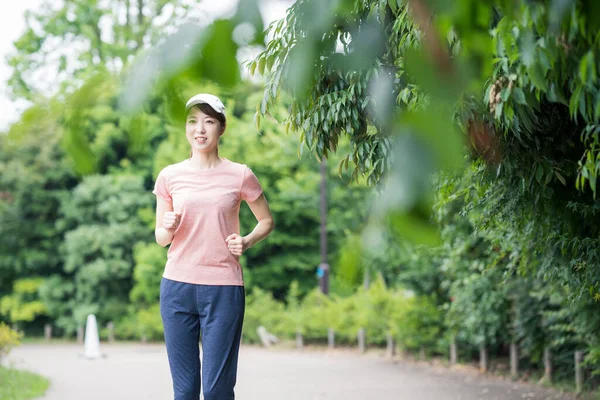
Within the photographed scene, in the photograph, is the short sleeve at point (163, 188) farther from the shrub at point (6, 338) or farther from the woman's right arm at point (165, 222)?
the shrub at point (6, 338)

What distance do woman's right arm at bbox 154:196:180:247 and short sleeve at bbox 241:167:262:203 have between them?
1.09 ft

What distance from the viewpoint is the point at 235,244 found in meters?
3.79

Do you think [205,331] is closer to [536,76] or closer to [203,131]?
[203,131]

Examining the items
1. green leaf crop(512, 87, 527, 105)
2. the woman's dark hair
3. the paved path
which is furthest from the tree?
the paved path

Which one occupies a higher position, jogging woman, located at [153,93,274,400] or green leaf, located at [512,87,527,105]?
green leaf, located at [512,87,527,105]

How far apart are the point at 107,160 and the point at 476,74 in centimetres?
2548

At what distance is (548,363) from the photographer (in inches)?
433

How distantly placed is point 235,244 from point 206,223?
17 centimetres

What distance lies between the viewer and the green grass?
9609 millimetres

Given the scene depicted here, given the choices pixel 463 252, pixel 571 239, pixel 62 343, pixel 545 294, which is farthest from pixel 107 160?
pixel 571 239

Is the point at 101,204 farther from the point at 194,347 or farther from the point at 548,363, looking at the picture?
the point at 194,347

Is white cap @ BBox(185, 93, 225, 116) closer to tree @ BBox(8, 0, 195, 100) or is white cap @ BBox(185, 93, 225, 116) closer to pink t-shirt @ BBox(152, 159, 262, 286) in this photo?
pink t-shirt @ BBox(152, 159, 262, 286)

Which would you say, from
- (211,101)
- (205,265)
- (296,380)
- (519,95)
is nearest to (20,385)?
(296,380)

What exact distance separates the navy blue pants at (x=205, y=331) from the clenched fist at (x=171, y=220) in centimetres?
25
